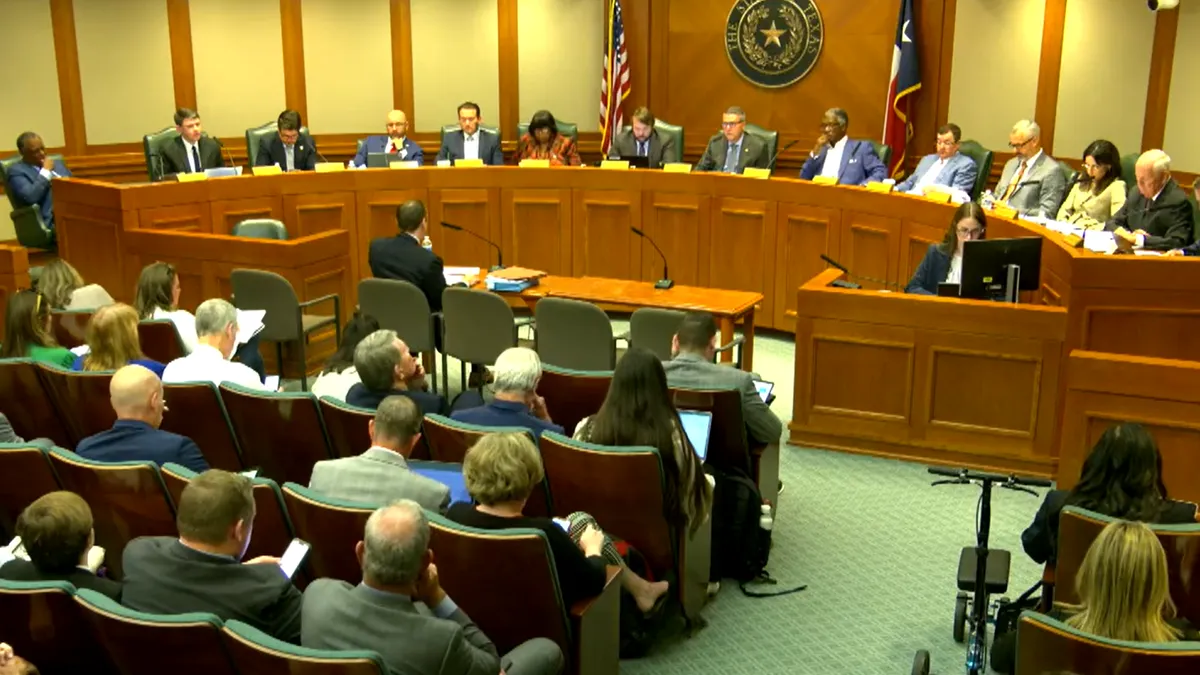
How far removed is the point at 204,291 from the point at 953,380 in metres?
4.46

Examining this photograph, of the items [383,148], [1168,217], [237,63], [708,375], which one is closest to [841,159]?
[1168,217]

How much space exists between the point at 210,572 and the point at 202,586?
0.13 feet

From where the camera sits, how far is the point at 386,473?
3.69 m

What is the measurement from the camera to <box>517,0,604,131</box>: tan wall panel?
11.3 meters

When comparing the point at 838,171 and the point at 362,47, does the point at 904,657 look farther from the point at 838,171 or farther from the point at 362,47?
the point at 362,47

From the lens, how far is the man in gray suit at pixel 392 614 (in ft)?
9.10

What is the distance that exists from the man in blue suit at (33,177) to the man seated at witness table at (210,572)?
648 cm

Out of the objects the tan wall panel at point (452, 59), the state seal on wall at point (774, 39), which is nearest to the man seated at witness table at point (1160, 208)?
the state seal on wall at point (774, 39)

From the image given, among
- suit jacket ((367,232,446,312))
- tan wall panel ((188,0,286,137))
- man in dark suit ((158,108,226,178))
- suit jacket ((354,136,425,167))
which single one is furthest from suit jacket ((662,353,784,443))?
tan wall panel ((188,0,286,137))

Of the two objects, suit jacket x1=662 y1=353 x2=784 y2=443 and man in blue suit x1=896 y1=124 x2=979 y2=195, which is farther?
man in blue suit x1=896 y1=124 x2=979 y2=195

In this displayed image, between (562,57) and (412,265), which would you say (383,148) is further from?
(412,265)

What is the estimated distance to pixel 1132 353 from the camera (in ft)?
18.9

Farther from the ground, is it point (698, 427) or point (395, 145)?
point (395, 145)

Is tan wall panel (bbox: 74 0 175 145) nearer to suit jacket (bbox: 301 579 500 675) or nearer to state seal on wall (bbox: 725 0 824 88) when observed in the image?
state seal on wall (bbox: 725 0 824 88)
